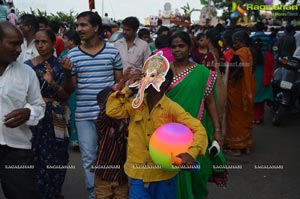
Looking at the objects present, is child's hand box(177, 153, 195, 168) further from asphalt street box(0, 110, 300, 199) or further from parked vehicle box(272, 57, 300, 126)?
parked vehicle box(272, 57, 300, 126)

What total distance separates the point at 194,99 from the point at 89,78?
3.54 feet

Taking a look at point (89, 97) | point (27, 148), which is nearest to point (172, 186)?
point (27, 148)

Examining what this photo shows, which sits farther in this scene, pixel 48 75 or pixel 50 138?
pixel 50 138

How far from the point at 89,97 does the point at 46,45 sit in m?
0.62

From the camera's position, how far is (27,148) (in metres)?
3.19

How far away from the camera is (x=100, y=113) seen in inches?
143

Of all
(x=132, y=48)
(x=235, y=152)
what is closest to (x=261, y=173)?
(x=235, y=152)

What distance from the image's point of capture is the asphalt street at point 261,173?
4.88 m

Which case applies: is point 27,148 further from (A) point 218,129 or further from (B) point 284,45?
(B) point 284,45

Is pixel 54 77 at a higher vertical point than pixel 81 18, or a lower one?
lower

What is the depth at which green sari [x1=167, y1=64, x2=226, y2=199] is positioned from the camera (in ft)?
11.5

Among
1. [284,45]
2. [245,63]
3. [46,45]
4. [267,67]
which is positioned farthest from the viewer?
[284,45]

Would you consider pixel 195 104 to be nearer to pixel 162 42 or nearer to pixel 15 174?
pixel 15 174

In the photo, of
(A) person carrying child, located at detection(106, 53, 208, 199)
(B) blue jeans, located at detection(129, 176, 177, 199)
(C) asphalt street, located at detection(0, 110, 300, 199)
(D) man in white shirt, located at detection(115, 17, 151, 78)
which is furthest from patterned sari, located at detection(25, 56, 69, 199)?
(D) man in white shirt, located at detection(115, 17, 151, 78)
